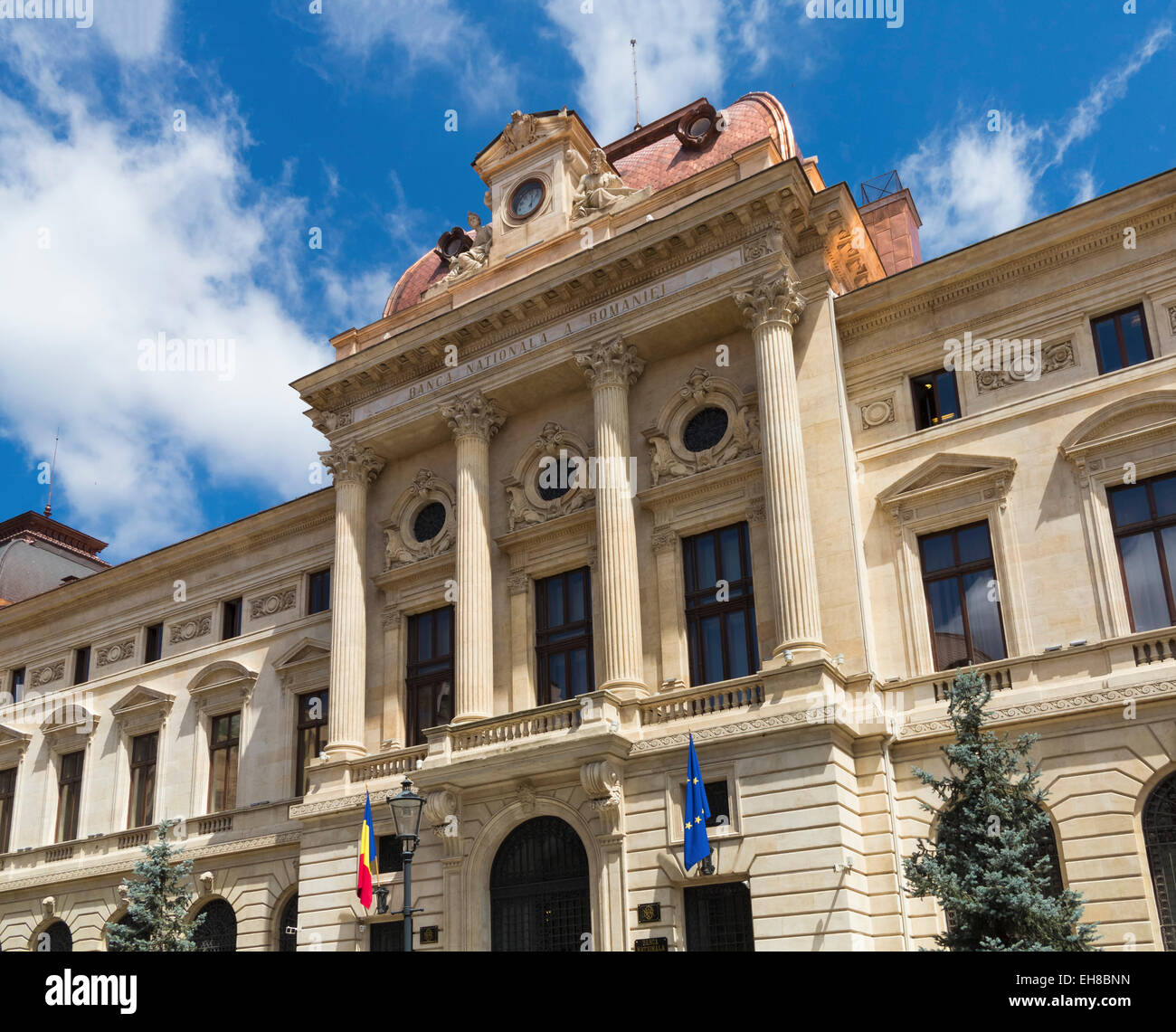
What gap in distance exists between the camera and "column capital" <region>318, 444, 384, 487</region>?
3106 cm

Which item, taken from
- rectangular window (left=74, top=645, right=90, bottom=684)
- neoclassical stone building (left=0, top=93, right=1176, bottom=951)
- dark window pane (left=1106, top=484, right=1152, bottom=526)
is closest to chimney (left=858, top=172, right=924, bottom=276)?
neoclassical stone building (left=0, top=93, right=1176, bottom=951)

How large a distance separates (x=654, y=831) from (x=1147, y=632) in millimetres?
9312

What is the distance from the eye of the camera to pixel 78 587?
128 ft

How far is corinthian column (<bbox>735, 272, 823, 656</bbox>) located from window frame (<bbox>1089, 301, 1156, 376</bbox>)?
5.74m

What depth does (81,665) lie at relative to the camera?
39250 mm

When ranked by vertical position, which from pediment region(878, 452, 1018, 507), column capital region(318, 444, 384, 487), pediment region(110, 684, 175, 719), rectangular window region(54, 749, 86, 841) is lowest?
rectangular window region(54, 749, 86, 841)

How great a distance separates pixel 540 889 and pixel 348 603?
9101 millimetres

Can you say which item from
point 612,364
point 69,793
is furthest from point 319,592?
point 612,364

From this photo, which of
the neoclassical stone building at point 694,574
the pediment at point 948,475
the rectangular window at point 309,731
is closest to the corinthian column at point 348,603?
the neoclassical stone building at point 694,574

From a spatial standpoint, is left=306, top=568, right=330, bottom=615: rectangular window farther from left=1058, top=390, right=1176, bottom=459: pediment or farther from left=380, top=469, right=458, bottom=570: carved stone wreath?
left=1058, top=390, right=1176, bottom=459: pediment

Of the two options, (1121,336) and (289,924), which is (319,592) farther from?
(1121,336)

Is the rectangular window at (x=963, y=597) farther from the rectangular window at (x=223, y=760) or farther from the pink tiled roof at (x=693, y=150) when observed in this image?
the rectangular window at (x=223, y=760)

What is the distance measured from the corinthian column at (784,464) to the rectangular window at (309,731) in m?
13.6
